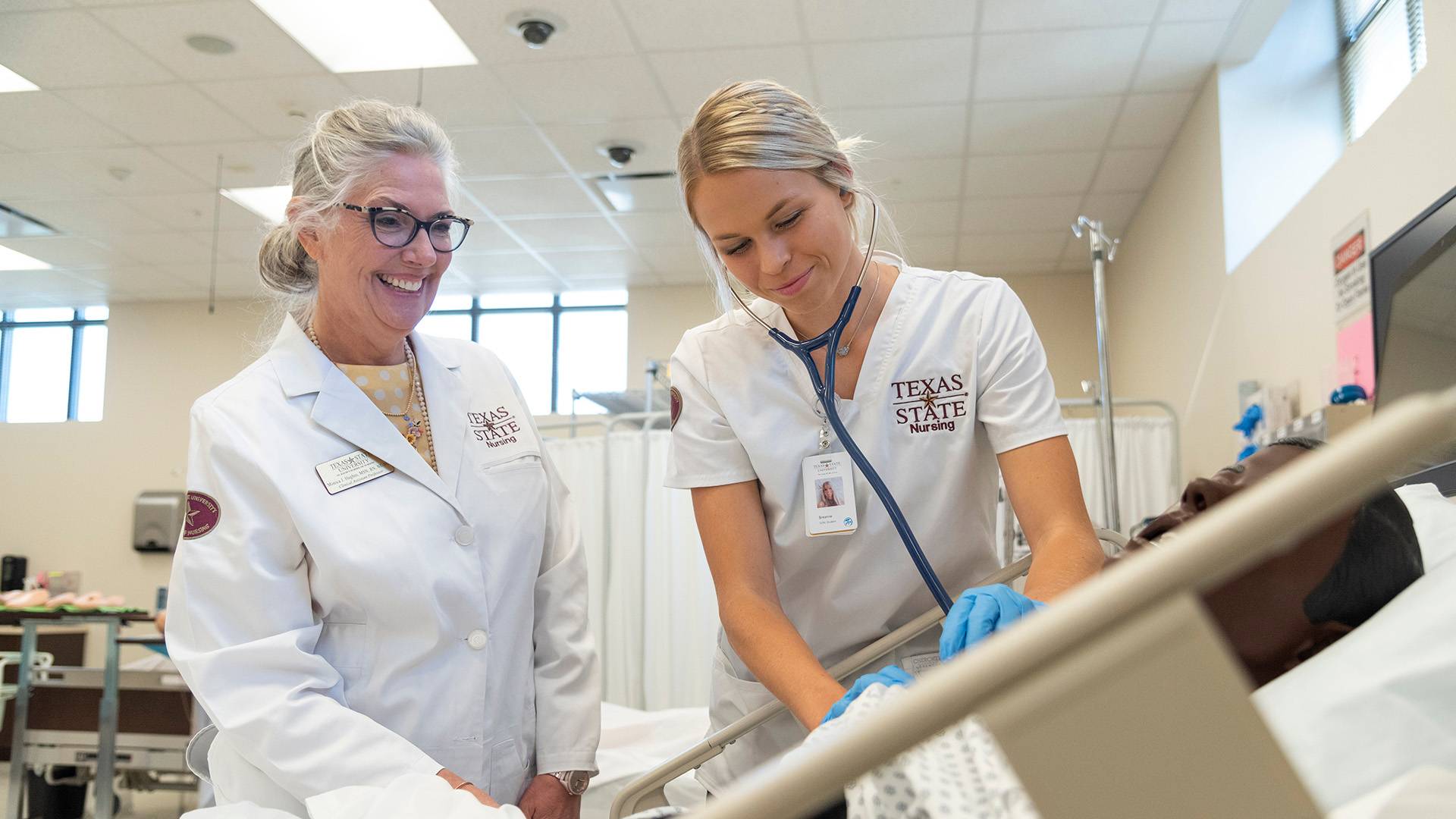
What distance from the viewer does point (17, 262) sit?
24.7ft

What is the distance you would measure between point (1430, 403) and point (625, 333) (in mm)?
8184

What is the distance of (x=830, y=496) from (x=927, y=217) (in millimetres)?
5516

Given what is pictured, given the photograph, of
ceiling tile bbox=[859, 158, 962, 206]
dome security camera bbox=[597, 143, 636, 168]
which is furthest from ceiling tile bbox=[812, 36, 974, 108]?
dome security camera bbox=[597, 143, 636, 168]

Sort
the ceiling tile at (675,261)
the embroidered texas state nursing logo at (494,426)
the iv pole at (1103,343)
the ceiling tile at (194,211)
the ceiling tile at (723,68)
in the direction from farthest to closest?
the ceiling tile at (675,261) < the ceiling tile at (194,211) < the ceiling tile at (723,68) < the iv pole at (1103,343) < the embroidered texas state nursing logo at (494,426)

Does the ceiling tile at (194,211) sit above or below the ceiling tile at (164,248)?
above

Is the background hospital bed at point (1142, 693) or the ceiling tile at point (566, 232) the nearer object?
the background hospital bed at point (1142, 693)

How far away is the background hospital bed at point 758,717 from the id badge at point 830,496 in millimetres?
145

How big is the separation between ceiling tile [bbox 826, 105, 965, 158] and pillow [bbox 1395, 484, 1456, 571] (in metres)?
3.97

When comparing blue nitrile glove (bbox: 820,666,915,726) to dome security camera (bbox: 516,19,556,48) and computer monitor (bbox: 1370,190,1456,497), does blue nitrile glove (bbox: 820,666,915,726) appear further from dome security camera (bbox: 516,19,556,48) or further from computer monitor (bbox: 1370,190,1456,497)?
dome security camera (bbox: 516,19,556,48)

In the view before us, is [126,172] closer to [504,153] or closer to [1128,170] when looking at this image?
[504,153]

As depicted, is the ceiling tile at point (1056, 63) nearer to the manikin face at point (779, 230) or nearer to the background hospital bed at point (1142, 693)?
the manikin face at point (779, 230)

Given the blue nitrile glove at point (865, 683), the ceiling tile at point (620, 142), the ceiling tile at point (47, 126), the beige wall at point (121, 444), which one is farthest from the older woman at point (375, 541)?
the beige wall at point (121, 444)

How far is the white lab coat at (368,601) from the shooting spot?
4.02 feet

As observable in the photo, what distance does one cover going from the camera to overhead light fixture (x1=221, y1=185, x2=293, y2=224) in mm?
6098
